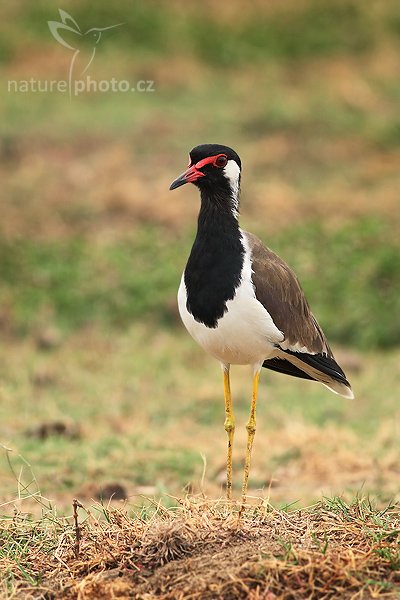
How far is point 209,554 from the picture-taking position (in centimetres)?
400

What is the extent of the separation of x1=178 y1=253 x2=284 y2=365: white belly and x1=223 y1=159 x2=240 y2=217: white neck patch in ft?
1.23

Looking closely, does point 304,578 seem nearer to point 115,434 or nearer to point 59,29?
point 115,434

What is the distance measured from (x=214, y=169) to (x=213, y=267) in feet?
1.64

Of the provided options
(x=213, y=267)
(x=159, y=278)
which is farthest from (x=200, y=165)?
(x=159, y=278)

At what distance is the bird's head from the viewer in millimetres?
5074

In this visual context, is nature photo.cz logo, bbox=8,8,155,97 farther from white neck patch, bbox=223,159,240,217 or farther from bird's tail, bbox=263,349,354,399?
white neck patch, bbox=223,159,240,217

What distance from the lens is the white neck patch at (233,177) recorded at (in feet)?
16.8

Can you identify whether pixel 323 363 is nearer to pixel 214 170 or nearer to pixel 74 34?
pixel 214 170

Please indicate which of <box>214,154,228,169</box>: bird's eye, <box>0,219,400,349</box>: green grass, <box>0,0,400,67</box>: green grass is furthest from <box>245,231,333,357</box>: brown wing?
<box>0,0,400,67</box>: green grass

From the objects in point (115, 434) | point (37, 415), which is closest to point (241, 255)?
point (115, 434)

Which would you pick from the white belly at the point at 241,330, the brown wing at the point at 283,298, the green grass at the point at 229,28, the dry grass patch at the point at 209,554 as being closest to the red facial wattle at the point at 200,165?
the brown wing at the point at 283,298

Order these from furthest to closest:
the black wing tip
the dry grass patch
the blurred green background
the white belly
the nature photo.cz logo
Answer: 1. the nature photo.cz logo
2. the blurred green background
3. the black wing tip
4. the white belly
5. the dry grass patch

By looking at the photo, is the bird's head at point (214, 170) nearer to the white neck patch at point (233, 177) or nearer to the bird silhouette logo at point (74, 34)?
the white neck patch at point (233, 177)

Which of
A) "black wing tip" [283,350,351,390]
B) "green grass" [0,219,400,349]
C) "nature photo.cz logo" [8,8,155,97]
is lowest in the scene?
"black wing tip" [283,350,351,390]
